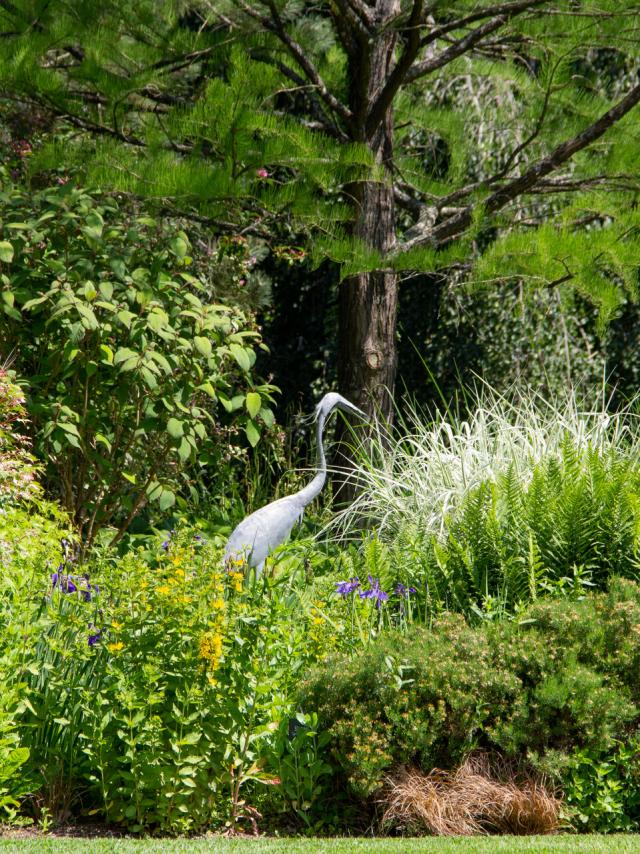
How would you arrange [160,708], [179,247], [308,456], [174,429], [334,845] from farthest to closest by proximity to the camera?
[308,456], [179,247], [174,429], [160,708], [334,845]

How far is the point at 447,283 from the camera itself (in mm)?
7504

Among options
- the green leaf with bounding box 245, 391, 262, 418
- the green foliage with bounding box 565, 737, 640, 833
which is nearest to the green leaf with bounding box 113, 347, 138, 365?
the green leaf with bounding box 245, 391, 262, 418

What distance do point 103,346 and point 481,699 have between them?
2.58 meters

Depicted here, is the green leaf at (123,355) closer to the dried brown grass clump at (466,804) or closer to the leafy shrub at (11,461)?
the leafy shrub at (11,461)

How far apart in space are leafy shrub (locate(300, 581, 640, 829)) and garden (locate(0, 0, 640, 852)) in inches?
Answer: 0.4

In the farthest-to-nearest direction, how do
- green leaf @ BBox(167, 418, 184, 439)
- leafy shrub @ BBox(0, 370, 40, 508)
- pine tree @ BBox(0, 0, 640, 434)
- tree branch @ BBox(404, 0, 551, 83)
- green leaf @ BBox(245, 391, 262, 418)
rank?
green leaf @ BBox(245, 391, 262, 418), tree branch @ BBox(404, 0, 551, 83), green leaf @ BBox(167, 418, 184, 439), pine tree @ BBox(0, 0, 640, 434), leafy shrub @ BBox(0, 370, 40, 508)

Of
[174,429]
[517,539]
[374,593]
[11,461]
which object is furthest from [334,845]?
[174,429]

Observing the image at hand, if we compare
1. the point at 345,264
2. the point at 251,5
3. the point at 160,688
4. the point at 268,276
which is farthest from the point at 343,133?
the point at 160,688

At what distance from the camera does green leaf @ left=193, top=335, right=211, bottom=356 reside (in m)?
4.55

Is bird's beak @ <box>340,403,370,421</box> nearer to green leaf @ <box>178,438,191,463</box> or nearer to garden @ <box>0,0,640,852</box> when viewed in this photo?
garden @ <box>0,0,640,852</box>

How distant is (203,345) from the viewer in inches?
180

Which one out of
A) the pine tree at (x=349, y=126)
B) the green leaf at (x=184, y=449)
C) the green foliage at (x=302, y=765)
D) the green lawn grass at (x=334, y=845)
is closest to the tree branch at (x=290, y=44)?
the pine tree at (x=349, y=126)

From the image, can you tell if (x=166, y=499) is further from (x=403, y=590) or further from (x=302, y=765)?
(x=302, y=765)

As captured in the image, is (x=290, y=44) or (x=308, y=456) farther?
(x=308, y=456)
